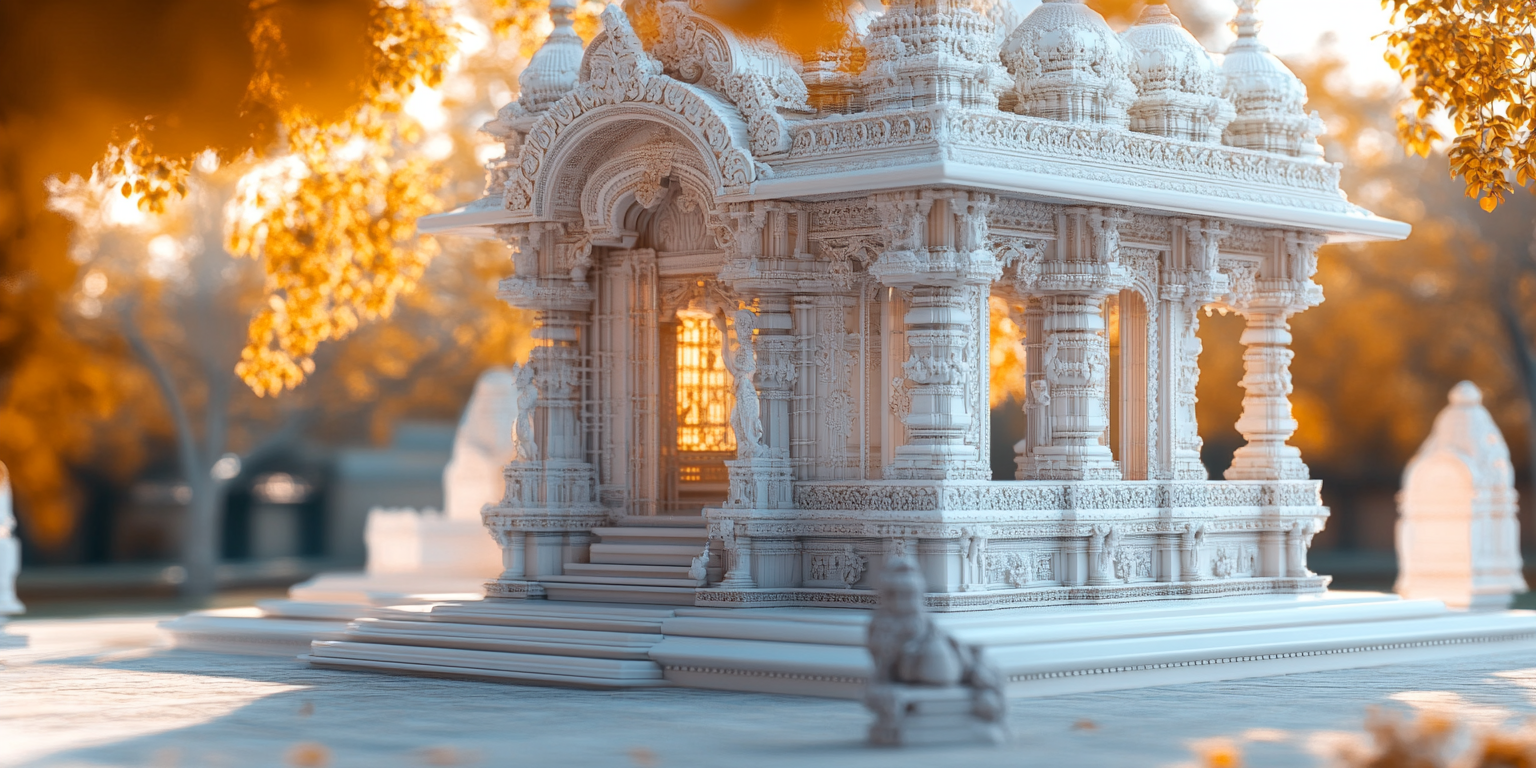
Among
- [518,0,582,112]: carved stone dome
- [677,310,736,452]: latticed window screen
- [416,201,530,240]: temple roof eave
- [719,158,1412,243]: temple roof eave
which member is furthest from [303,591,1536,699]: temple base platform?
[518,0,582,112]: carved stone dome

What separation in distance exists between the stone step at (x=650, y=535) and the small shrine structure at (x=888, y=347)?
0.11 feet

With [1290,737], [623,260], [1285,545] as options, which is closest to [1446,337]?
[1285,545]

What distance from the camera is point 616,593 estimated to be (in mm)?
16859

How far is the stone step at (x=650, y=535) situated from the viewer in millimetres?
17000

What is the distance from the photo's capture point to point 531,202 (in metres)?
17.4

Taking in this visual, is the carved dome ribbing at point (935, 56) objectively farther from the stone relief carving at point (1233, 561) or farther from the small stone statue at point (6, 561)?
the small stone statue at point (6, 561)

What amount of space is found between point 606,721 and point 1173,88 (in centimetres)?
718

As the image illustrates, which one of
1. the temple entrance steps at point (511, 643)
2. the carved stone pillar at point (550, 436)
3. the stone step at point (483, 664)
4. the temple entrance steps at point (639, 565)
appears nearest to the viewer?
the stone step at point (483, 664)

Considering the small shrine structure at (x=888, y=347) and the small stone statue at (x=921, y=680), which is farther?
the small shrine structure at (x=888, y=347)

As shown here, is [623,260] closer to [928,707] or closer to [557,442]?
[557,442]

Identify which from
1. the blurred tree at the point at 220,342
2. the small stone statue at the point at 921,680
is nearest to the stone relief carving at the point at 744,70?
the small stone statue at the point at 921,680

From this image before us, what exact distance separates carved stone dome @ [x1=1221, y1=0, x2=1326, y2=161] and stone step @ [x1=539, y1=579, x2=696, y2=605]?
584 cm

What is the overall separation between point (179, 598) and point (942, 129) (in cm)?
2008

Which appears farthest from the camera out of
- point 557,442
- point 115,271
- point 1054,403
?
point 115,271
